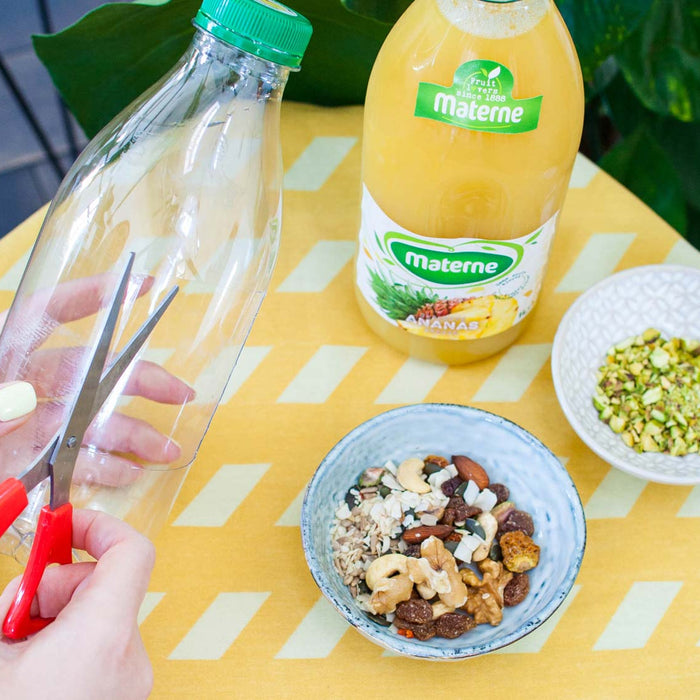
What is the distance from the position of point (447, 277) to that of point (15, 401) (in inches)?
13.4

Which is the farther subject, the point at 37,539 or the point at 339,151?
the point at 339,151

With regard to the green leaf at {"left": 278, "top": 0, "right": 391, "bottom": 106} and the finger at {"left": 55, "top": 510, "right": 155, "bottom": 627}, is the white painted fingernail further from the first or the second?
the green leaf at {"left": 278, "top": 0, "right": 391, "bottom": 106}

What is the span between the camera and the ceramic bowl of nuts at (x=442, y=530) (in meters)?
0.59

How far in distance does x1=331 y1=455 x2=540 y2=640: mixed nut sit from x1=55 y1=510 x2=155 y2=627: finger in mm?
176

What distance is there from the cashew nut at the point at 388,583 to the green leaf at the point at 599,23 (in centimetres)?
62

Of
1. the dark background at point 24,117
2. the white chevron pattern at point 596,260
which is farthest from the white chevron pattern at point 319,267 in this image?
the dark background at point 24,117

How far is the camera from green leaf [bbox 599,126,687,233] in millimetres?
1112

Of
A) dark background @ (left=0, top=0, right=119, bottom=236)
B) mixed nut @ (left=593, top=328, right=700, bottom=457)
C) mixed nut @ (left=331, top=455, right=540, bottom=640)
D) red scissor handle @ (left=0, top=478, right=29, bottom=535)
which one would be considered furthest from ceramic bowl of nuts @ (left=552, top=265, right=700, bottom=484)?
dark background @ (left=0, top=0, right=119, bottom=236)

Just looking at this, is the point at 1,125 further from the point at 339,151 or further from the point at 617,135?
the point at 617,135

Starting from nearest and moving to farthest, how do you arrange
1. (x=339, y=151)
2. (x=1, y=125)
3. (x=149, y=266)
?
1. (x=149, y=266)
2. (x=339, y=151)
3. (x=1, y=125)

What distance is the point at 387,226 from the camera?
2.12 feet

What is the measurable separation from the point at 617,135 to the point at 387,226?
1.00 metres

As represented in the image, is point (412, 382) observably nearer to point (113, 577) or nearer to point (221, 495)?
point (221, 495)

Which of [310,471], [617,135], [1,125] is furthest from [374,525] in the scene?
[1,125]
